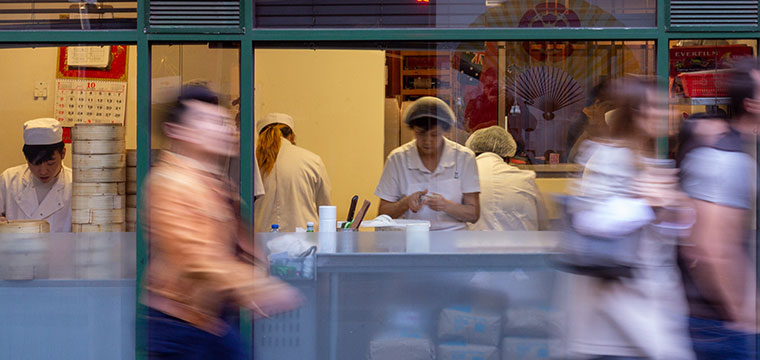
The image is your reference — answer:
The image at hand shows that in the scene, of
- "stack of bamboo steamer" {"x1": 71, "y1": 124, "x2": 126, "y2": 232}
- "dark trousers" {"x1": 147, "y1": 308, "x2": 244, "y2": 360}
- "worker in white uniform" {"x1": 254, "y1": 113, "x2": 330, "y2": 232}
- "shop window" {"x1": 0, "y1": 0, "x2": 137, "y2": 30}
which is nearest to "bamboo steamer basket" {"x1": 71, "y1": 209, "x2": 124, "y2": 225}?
"stack of bamboo steamer" {"x1": 71, "y1": 124, "x2": 126, "y2": 232}

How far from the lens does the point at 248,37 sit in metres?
4.70

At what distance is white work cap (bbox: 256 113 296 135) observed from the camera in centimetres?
480

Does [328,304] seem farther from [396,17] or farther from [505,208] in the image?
[396,17]

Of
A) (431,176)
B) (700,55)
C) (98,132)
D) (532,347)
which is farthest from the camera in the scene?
(431,176)

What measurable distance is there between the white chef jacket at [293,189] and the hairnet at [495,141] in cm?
93

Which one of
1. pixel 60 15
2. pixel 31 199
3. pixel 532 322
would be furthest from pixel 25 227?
pixel 532 322

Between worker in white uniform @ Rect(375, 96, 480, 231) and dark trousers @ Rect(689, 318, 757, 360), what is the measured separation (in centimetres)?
176

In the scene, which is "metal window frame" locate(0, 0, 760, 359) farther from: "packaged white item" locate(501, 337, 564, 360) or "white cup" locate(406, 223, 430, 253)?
"packaged white item" locate(501, 337, 564, 360)

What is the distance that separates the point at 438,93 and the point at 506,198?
0.74m

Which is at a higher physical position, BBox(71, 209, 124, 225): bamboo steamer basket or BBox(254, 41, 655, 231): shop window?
BBox(254, 41, 655, 231): shop window

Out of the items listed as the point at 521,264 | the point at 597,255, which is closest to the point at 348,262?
the point at 521,264

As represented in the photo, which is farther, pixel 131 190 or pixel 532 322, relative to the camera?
pixel 131 190

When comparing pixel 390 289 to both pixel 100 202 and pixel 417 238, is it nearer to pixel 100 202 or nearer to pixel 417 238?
pixel 417 238

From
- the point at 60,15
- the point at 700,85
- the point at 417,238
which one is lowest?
the point at 417,238
